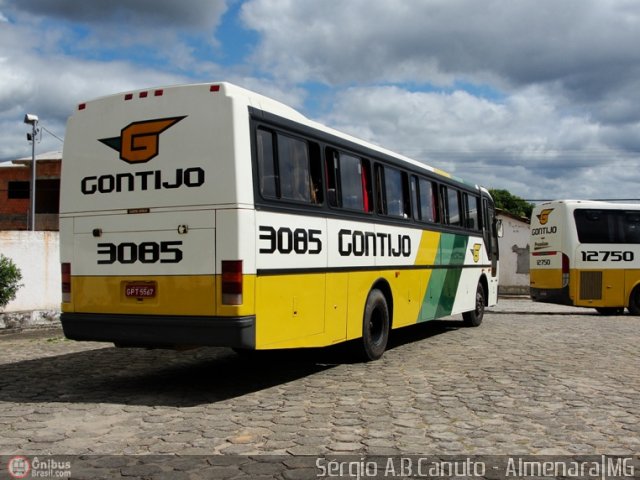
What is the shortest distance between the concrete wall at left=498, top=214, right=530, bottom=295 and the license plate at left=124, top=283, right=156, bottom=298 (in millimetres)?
25691

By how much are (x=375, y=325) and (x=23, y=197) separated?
3801 centimetres

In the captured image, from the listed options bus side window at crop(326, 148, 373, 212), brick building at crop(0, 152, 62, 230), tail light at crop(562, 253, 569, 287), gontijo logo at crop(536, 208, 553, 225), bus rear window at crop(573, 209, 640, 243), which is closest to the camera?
bus side window at crop(326, 148, 373, 212)

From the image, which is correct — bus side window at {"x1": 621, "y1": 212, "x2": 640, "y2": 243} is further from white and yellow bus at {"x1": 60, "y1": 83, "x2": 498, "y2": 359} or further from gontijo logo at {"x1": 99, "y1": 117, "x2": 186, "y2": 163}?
gontijo logo at {"x1": 99, "y1": 117, "x2": 186, "y2": 163}

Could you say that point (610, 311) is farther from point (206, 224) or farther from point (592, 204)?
point (206, 224)

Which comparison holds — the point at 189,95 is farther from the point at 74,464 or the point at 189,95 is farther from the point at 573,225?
the point at 573,225

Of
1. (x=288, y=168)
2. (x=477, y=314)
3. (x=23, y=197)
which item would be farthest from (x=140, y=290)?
(x=23, y=197)

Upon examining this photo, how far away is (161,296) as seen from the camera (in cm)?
718

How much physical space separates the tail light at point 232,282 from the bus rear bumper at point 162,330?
19 centimetres

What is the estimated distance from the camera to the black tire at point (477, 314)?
14991mm

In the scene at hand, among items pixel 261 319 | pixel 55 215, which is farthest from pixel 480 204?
pixel 55 215

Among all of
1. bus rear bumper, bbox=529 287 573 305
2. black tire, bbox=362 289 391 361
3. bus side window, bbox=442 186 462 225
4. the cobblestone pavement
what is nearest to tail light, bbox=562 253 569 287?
bus rear bumper, bbox=529 287 573 305

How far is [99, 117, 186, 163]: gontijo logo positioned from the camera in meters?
7.27

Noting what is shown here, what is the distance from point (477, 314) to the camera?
1512cm

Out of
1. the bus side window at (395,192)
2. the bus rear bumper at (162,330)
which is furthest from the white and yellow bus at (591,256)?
the bus rear bumper at (162,330)
